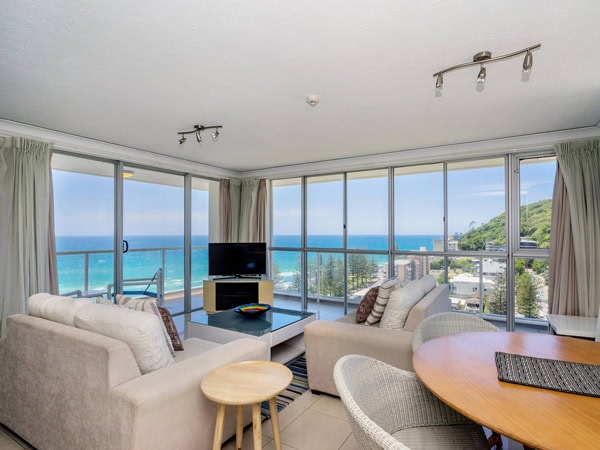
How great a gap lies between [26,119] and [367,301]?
374 cm

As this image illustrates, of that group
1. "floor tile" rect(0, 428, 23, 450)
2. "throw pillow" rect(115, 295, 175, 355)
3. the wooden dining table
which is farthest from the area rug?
"floor tile" rect(0, 428, 23, 450)

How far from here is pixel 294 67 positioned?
7.39 feet

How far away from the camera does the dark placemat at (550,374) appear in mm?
1234

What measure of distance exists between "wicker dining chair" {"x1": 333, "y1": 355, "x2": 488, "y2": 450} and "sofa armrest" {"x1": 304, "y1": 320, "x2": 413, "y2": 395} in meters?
0.80

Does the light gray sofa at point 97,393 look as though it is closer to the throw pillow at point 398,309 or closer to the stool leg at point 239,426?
the stool leg at point 239,426

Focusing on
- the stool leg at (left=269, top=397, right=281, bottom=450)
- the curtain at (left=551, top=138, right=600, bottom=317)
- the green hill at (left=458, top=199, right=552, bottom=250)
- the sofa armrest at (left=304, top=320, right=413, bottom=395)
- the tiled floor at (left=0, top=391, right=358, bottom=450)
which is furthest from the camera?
the green hill at (left=458, top=199, right=552, bottom=250)

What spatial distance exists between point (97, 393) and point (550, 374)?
79.7 inches

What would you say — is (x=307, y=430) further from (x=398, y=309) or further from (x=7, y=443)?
(x=7, y=443)

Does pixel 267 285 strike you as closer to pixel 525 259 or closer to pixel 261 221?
pixel 261 221

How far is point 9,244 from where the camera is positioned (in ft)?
10.8

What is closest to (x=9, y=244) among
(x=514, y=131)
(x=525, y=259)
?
(x=514, y=131)

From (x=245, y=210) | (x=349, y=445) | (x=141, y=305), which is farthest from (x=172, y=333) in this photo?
(x=245, y=210)

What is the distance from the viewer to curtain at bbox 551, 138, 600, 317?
11.4 ft

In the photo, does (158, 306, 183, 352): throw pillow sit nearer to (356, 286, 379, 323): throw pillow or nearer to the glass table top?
the glass table top
